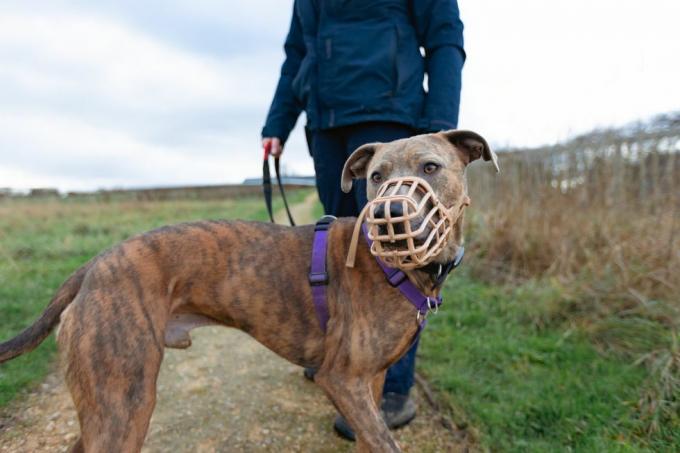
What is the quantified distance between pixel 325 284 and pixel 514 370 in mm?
2036

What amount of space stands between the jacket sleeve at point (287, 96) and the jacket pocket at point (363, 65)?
0.72 meters

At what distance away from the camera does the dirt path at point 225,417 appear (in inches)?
118

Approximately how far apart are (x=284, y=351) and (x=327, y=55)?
1.86 metres

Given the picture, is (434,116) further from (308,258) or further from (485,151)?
(308,258)

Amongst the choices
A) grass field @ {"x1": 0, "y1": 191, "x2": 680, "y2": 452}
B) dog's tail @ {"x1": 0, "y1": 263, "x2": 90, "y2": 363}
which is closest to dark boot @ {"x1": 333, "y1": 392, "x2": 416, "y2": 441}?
grass field @ {"x1": 0, "y1": 191, "x2": 680, "y2": 452}

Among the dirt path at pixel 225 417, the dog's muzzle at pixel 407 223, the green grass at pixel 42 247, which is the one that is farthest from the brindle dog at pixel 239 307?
the green grass at pixel 42 247

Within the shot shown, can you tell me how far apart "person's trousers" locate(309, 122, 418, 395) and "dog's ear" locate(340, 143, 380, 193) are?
0.23m

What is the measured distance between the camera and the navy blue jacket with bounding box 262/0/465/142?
3.03 meters

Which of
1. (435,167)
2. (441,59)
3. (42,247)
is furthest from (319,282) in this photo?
(42,247)

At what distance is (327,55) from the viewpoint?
3.15m

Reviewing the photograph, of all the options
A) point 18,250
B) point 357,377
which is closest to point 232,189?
point 18,250

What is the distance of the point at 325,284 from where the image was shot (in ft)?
8.55

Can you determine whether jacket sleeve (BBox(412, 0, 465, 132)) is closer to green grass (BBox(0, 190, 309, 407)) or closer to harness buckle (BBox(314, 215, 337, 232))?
harness buckle (BBox(314, 215, 337, 232))

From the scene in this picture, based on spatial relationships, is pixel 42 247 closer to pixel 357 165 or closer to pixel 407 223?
pixel 357 165
